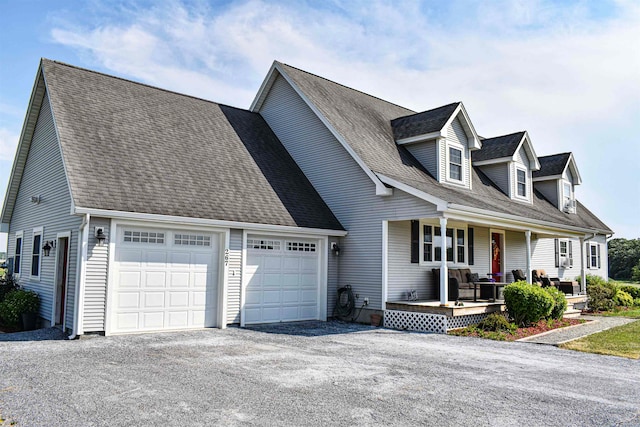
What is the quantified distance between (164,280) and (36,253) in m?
4.62

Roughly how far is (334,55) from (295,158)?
3.56 meters

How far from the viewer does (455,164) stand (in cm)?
1716

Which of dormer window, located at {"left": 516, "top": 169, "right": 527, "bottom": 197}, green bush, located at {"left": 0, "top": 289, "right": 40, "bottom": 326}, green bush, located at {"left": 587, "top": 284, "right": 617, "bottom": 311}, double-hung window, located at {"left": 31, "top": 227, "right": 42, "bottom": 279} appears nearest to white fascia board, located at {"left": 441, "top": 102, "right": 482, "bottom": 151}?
dormer window, located at {"left": 516, "top": 169, "right": 527, "bottom": 197}

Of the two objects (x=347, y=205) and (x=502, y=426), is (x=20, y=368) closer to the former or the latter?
(x=502, y=426)

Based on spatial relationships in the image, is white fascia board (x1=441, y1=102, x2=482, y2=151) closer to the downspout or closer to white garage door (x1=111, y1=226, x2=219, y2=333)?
white garage door (x1=111, y1=226, x2=219, y2=333)

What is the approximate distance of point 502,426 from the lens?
5477mm

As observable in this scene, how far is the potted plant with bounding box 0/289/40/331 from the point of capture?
12570 mm

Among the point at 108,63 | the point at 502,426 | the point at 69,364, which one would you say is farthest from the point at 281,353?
the point at 108,63

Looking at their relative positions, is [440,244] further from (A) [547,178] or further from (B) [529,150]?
(A) [547,178]

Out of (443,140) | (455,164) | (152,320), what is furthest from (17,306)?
(455,164)

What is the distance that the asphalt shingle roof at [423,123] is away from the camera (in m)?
16.4

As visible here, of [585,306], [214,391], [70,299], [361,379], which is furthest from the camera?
[585,306]

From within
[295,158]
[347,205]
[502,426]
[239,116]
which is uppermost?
[239,116]

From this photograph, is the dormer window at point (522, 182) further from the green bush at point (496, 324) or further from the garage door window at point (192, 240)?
the garage door window at point (192, 240)
